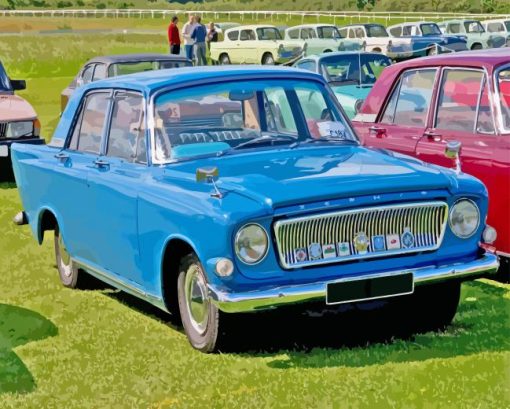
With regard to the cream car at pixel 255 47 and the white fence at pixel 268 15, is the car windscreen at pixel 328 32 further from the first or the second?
the white fence at pixel 268 15

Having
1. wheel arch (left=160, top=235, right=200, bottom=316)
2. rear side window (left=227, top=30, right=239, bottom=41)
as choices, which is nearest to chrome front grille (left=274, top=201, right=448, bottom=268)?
wheel arch (left=160, top=235, right=200, bottom=316)

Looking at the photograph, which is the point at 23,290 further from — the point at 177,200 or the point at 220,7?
the point at 220,7

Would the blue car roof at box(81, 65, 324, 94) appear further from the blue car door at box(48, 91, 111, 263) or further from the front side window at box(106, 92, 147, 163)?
Answer: the blue car door at box(48, 91, 111, 263)

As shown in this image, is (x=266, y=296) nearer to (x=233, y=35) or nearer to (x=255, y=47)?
(x=255, y=47)

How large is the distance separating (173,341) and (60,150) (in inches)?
89.7

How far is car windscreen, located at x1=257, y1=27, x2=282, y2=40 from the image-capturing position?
41.6 metres

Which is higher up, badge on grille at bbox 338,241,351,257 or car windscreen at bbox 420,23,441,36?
badge on grille at bbox 338,241,351,257

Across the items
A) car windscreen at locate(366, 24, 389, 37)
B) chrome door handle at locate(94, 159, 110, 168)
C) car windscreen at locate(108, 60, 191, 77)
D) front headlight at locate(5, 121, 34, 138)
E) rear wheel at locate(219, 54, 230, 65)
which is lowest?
rear wheel at locate(219, 54, 230, 65)

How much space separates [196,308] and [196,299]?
75mm

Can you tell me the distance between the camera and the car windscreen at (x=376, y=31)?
139ft

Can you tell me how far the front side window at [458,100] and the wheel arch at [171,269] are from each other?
285cm

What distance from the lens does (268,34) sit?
41.7 metres

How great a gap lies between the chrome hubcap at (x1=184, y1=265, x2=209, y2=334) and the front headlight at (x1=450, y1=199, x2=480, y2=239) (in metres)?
1.45

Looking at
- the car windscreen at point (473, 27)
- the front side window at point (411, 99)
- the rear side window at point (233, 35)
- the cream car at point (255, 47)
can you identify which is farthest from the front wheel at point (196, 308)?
the car windscreen at point (473, 27)
